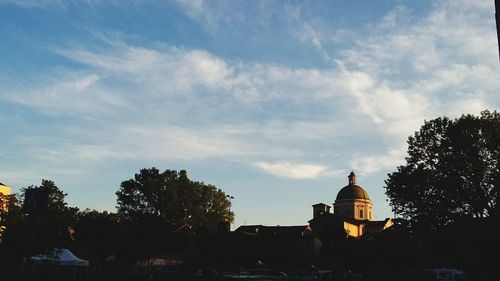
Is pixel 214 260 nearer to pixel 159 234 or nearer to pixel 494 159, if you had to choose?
pixel 159 234

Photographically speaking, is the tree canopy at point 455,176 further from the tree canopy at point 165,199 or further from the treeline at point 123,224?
the tree canopy at point 165,199

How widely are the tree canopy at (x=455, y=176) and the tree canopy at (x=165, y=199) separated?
155 feet

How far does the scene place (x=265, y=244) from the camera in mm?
71312

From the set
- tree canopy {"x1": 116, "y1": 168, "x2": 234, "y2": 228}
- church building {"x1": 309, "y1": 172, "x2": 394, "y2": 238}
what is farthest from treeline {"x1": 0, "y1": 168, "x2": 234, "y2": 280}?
church building {"x1": 309, "y1": 172, "x2": 394, "y2": 238}

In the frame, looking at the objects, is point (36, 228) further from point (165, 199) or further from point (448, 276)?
point (165, 199)

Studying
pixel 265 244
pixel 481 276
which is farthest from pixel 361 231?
pixel 481 276

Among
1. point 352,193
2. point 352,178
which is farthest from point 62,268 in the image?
point 352,178

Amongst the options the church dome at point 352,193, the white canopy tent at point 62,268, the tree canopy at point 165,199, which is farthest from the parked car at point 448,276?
the church dome at point 352,193

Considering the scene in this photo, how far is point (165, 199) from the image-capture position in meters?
85.4

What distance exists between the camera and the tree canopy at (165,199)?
85500 mm

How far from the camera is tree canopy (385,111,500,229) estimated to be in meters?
42.6

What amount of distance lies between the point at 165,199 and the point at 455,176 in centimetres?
5292

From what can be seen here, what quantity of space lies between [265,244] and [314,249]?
1981 centimetres

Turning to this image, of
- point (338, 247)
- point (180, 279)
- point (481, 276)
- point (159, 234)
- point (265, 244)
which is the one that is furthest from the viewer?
point (338, 247)
